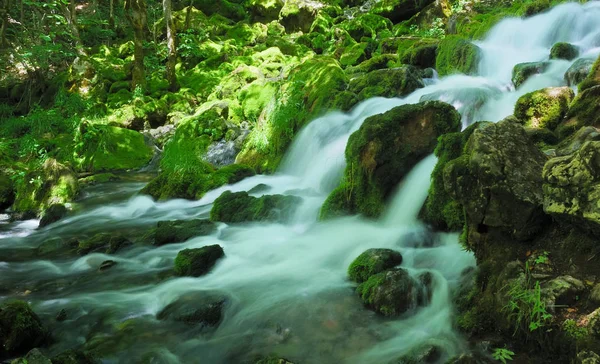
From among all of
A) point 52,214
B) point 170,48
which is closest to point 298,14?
point 170,48

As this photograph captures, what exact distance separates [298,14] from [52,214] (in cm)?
1784

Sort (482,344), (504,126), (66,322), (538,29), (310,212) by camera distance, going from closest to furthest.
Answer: (482,344), (504,126), (66,322), (310,212), (538,29)

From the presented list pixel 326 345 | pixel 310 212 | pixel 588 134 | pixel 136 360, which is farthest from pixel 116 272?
pixel 588 134

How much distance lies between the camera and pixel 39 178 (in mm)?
9625

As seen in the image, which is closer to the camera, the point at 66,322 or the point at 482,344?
the point at 482,344

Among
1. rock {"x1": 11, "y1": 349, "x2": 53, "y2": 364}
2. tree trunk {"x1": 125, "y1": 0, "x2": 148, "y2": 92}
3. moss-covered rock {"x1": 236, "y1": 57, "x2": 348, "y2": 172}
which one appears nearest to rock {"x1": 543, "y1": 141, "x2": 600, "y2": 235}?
rock {"x1": 11, "y1": 349, "x2": 53, "y2": 364}

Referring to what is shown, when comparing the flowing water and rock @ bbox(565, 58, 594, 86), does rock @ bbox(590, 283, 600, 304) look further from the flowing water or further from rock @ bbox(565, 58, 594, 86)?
rock @ bbox(565, 58, 594, 86)

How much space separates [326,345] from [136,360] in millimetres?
1776

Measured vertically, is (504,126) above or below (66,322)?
above

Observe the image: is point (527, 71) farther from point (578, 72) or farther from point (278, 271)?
point (278, 271)

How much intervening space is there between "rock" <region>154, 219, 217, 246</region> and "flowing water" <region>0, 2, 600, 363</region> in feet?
0.59

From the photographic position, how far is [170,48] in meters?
17.7

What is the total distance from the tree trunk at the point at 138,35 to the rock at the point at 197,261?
518 inches

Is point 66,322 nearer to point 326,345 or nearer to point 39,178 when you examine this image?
point 326,345
